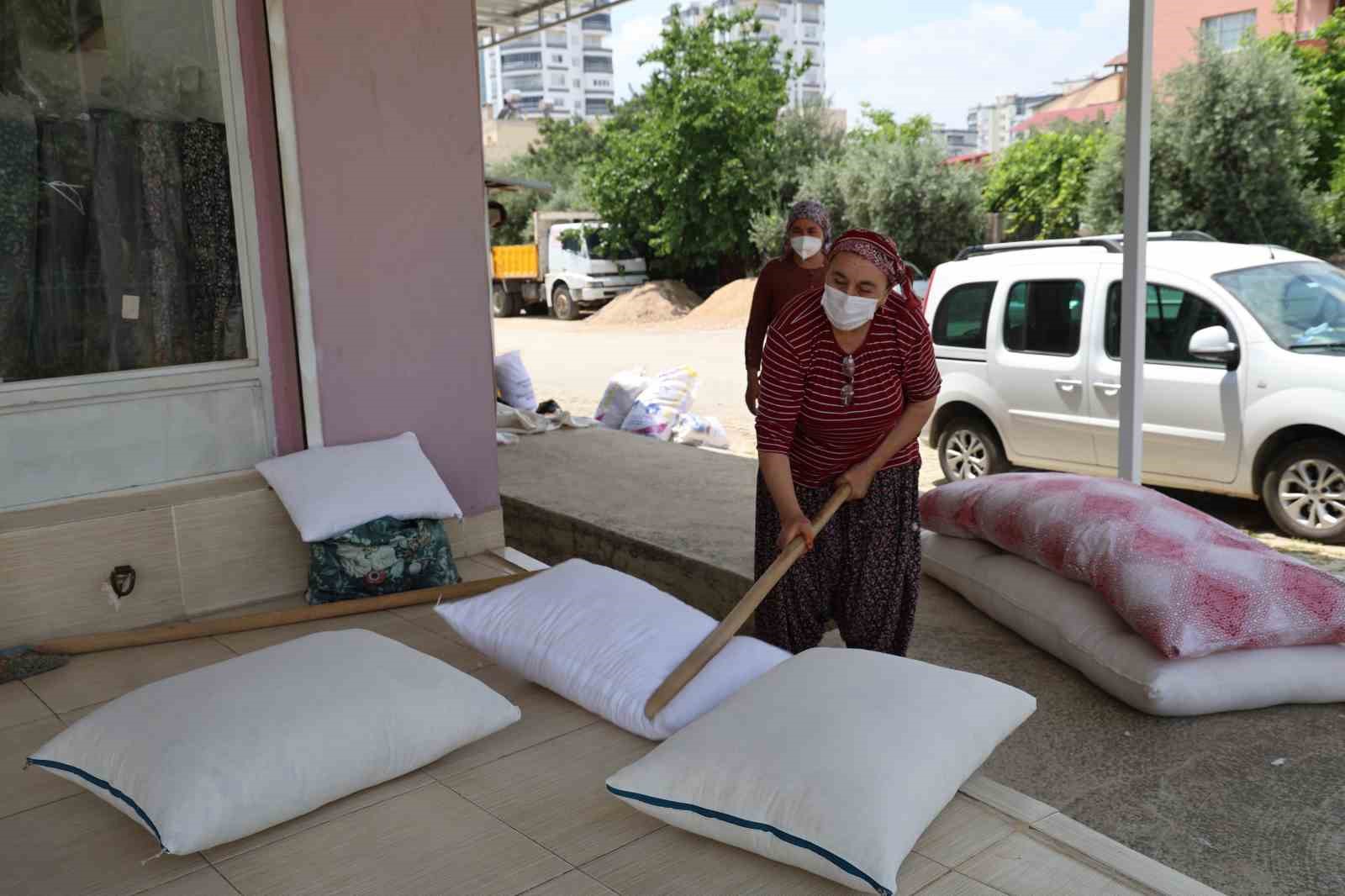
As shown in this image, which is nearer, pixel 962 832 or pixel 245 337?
pixel 962 832

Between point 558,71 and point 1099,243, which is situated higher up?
point 558,71

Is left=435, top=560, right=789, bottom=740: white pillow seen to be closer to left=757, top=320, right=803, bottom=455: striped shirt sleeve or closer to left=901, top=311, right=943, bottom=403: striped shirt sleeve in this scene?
left=757, top=320, right=803, bottom=455: striped shirt sleeve

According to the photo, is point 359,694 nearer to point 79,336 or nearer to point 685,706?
point 685,706

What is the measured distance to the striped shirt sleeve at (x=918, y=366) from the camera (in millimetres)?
3021

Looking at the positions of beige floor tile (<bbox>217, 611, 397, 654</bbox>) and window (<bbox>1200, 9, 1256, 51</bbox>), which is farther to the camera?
window (<bbox>1200, 9, 1256, 51</bbox>)

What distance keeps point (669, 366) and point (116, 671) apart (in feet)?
39.6

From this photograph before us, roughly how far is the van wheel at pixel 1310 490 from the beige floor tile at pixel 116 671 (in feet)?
17.3

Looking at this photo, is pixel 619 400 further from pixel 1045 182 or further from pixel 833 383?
pixel 1045 182

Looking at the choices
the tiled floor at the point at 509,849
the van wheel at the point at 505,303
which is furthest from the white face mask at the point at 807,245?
the van wheel at the point at 505,303

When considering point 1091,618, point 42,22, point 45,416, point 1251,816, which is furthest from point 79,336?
point 1251,816

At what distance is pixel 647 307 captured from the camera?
23234 mm

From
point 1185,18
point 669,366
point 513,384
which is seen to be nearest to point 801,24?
point 1185,18

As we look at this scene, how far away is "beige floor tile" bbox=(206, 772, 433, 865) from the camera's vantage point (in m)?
1.95

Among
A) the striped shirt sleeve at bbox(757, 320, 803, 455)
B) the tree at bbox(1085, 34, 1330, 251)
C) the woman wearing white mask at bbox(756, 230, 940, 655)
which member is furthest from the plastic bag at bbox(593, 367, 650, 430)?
the tree at bbox(1085, 34, 1330, 251)
